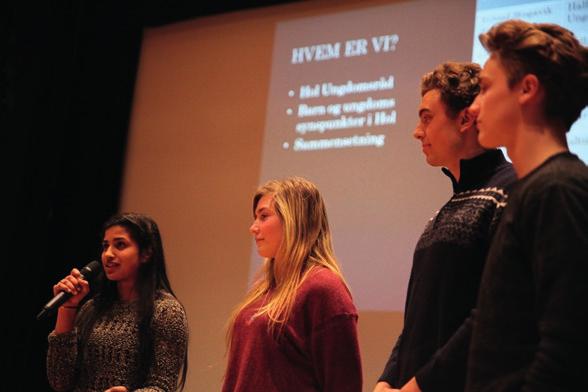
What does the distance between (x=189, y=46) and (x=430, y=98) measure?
3314mm

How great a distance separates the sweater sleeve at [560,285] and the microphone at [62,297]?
1890mm

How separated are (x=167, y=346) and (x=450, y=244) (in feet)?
4.40

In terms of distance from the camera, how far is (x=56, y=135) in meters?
5.22

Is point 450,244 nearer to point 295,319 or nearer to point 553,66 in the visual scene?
point 553,66

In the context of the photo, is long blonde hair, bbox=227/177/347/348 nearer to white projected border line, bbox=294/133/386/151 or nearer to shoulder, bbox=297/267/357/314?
shoulder, bbox=297/267/357/314

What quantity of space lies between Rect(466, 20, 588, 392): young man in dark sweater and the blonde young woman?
976mm

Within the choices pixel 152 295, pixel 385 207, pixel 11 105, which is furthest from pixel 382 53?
pixel 11 105

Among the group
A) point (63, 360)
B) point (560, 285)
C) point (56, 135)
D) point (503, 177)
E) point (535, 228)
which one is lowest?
point (63, 360)

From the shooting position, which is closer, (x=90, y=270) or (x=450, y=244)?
(x=450, y=244)

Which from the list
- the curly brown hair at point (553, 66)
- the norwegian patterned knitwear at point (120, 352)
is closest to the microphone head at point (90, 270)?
the norwegian patterned knitwear at point (120, 352)

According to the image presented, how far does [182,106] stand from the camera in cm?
526

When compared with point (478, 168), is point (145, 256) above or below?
below

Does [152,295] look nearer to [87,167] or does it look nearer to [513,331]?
[513,331]

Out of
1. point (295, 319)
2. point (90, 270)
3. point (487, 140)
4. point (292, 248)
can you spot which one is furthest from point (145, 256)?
point (487, 140)
